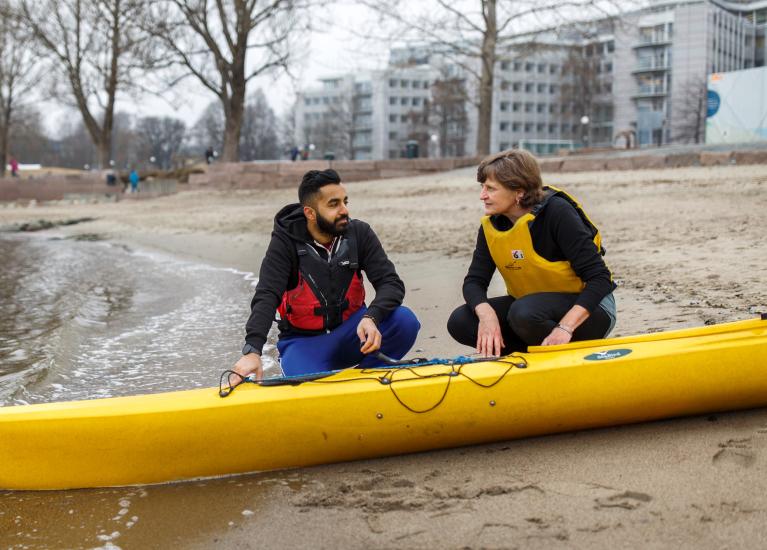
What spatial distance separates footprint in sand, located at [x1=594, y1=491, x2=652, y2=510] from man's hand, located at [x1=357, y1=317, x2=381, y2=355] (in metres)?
1.11

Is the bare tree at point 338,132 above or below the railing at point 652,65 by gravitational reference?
below

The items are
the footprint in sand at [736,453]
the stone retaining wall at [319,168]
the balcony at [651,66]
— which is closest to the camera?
the footprint in sand at [736,453]

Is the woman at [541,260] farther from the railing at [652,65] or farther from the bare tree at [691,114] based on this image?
the railing at [652,65]

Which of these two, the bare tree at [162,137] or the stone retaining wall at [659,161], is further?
the bare tree at [162,137]

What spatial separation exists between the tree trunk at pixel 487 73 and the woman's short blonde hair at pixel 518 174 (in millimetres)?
17070

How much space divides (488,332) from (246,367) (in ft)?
3.24

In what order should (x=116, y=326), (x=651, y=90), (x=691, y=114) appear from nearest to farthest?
(x=116, y=326) → (x=691, y=114) → (x=651, y=90)

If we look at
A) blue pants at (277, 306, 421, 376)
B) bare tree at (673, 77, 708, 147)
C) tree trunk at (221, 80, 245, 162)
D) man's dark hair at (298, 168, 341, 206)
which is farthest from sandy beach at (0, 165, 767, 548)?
bare tree at (673, 77, 708, 147)

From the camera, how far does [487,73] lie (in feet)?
67.9

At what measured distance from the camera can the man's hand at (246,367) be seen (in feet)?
9.94

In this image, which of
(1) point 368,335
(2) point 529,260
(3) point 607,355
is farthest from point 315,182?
(3) point 607,355

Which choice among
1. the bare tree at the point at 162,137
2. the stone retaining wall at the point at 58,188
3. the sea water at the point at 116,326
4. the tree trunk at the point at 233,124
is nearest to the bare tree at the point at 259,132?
the bare tree at the point at 162,137

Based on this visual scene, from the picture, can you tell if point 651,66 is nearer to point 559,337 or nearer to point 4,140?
point 4,140

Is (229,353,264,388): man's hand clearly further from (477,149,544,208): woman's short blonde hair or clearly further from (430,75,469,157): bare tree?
(430,75,469,157): bare tree
